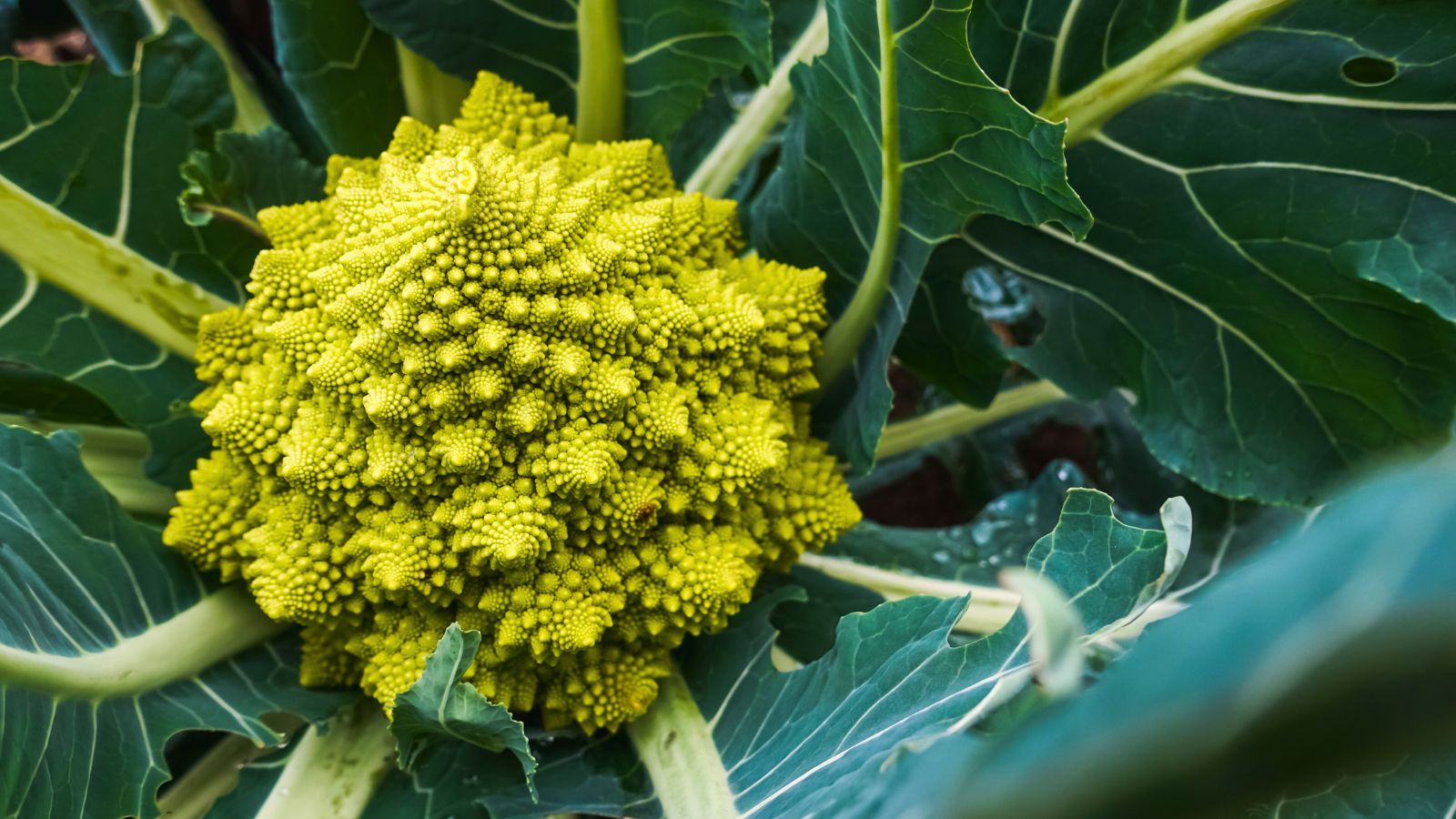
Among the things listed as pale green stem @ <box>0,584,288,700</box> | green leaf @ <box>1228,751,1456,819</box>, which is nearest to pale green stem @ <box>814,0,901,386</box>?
green leaf @ <box>1228,751,1456,819</box>

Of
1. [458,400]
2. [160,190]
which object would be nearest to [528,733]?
[458,400]

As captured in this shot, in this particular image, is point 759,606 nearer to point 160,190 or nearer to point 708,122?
point 708,122

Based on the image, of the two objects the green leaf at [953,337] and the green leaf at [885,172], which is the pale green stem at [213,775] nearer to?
the green leaf at [885,172]

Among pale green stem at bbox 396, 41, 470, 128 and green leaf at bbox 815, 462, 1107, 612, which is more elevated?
pale green stem at bbox 396, 41, 470, 128

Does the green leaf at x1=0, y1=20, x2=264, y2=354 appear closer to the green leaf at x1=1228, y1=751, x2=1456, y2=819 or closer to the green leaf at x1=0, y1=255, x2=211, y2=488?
the green leaf at x1=0, y1=255, x2=211, y2=488

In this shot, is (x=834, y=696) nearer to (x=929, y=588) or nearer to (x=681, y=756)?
(x=681, y=756)

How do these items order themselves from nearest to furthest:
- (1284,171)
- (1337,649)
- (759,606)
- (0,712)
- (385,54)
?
(1337,649), (0,712), (1284,171), (759,606), (385,54)
